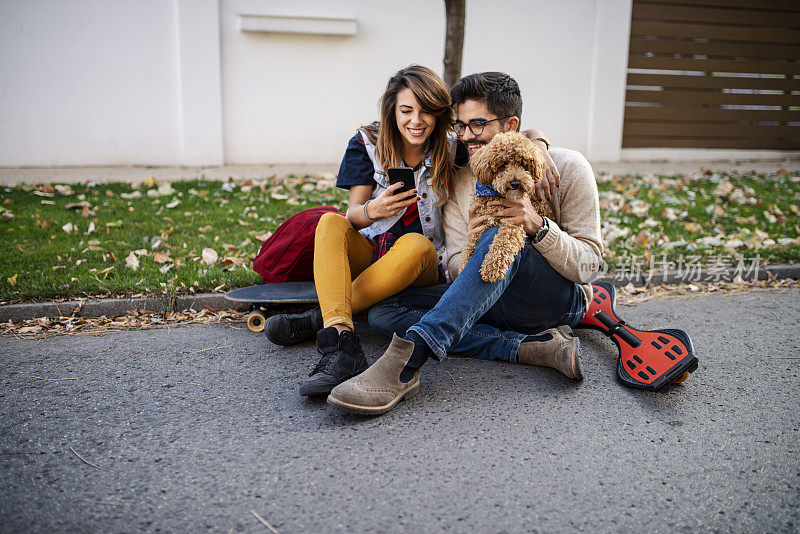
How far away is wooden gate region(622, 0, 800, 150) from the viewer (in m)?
9.70

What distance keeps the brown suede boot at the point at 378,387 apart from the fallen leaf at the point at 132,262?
2.40 metres

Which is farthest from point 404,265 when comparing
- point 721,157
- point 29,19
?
point 721,157

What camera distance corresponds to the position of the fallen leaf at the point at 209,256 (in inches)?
177

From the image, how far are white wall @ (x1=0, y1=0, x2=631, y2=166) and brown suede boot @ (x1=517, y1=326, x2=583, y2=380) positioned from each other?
644 cm

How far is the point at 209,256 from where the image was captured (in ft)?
14.9

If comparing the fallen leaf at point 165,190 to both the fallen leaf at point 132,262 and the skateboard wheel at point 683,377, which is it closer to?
the fallen leaf at point 132,262

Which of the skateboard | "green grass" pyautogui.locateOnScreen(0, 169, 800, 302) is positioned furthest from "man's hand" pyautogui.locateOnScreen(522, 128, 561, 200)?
"green grass" pyautogui.locateOnScreen(0, 169, 800, 302)

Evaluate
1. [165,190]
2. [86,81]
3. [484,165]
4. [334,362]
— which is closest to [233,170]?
[165,190]

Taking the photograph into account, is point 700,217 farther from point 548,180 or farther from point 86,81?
point 86,81

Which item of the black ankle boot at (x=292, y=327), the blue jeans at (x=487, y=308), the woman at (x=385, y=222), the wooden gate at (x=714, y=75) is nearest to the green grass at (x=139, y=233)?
the black ankle boot at (x=292, y=327)

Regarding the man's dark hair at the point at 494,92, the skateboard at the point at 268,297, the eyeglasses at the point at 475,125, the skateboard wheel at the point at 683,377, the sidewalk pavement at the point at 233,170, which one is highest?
the man's dark hair at the point at 494,92

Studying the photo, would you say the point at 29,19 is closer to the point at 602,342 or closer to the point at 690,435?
the point at 602,342

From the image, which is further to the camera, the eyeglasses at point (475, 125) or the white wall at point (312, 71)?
the white wall at point (312, 71)

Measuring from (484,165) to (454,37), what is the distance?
352cm
